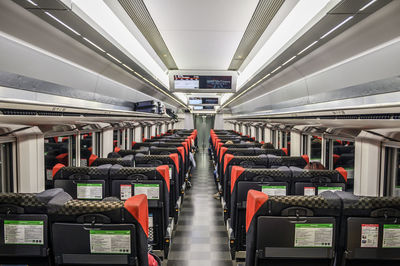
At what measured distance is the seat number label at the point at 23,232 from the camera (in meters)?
2.22

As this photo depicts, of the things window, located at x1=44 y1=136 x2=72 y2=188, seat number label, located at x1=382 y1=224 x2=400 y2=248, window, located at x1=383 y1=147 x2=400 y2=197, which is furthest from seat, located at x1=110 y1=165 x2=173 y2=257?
window, located at x1=383 y1=147 x2=400 y2=197

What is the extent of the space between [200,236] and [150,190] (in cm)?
233

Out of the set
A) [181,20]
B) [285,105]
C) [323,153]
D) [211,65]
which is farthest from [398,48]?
[211,65]

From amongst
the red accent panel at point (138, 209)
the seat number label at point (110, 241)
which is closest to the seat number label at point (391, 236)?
the red accent panel at point (138, 209)

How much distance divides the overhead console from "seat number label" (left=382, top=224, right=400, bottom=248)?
664 centimetres

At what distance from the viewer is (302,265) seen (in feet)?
7.99

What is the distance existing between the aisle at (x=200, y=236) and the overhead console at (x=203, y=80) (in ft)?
11.3

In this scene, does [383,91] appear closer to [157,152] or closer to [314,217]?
[314,217]

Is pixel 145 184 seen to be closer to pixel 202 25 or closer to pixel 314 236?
pixel 314 236

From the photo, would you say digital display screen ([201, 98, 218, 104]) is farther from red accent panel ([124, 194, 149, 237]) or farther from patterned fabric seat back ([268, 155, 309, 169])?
red accent panel ([124, 194, 149, 237])

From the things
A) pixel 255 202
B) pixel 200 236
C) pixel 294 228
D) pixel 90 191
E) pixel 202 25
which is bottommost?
pixel 200 236

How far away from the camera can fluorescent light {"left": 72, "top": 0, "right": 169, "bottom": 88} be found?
2.90m

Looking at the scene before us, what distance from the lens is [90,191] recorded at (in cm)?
383

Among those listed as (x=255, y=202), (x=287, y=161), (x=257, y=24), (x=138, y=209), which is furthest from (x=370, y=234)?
(x=257, y=24)
